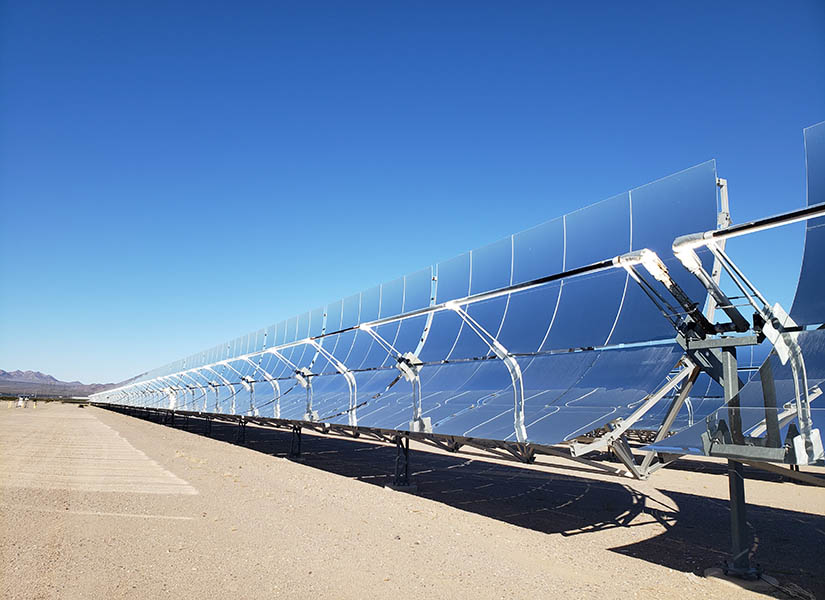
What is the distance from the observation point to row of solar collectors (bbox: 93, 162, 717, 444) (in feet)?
26.2

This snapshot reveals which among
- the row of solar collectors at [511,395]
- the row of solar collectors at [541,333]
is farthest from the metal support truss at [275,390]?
the row of solar collectors at [511,395]

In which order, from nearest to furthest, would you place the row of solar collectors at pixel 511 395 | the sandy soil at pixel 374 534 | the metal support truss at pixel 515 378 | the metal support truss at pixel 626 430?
the sandy soil at pixel 374 534 < the metal support truss at pixel 626 430 < the row of solar collectors at pixel 511 395 < the metal support truss at pixel 515 378

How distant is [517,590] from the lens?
601cm

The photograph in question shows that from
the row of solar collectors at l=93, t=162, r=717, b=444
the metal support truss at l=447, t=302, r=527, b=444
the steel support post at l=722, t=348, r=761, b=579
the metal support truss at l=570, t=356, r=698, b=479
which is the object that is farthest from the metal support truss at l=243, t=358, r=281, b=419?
the steel support post at l=722, t=348, r=761, b=579

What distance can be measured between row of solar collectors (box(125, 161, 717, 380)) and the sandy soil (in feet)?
9.47

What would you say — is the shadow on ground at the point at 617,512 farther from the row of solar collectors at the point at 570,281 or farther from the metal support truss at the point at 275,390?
the row of solar collectors at the point at 570,281

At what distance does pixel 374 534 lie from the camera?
835 cm

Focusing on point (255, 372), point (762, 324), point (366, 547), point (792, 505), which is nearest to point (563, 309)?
point (762, 324)

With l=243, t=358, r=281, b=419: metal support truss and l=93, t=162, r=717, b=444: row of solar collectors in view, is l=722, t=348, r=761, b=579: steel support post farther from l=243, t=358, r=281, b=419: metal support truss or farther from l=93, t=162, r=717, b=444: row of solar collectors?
l=243, t=358, r=281, b=419: metal support truss

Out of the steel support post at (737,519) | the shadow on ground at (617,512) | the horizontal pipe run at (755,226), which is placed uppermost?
the horizontal pipe run at (755,226)

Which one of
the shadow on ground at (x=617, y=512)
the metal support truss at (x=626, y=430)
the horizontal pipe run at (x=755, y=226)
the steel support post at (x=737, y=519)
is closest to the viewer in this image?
the horizontal pipe run at (x=755, y=226)

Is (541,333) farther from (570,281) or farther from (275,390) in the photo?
(275,390)

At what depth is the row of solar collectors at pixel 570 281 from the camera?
7973mm

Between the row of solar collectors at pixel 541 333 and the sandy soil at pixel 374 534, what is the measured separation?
5.09ft
